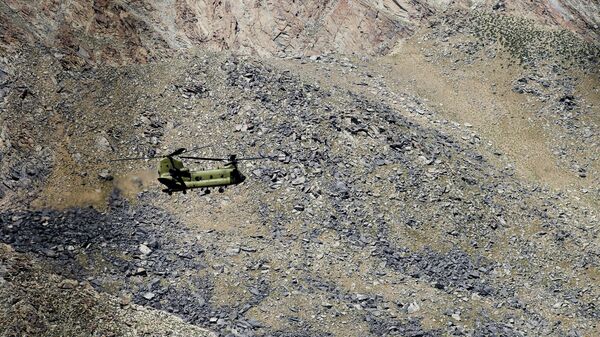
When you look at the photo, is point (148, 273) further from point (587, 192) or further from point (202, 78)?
point (587, 192)

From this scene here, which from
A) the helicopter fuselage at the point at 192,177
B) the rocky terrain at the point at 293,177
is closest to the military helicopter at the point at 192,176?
the helicopter fuselage at the point at 192,177

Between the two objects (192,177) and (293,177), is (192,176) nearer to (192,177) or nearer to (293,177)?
(192,177)

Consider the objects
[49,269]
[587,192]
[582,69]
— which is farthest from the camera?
[582,69]

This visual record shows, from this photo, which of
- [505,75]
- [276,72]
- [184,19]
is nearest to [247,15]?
[184,19]

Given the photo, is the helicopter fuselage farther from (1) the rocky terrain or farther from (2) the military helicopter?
(1) the rocky terrain

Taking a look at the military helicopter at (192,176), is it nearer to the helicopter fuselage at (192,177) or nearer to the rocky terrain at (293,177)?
the helicopter fuselage at (192,177)

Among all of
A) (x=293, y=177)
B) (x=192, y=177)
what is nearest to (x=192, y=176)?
(x=192, y=177)

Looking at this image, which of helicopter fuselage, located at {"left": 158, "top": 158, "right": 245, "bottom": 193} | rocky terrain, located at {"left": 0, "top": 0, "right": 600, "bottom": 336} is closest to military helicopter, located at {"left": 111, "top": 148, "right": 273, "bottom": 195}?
helicopter fuselage, located at {"left": 158, "top": 158, "right": 245, "bottom": 193}

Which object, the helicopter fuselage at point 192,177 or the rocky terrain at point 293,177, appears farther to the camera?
the rocky terrain at point 293,177
